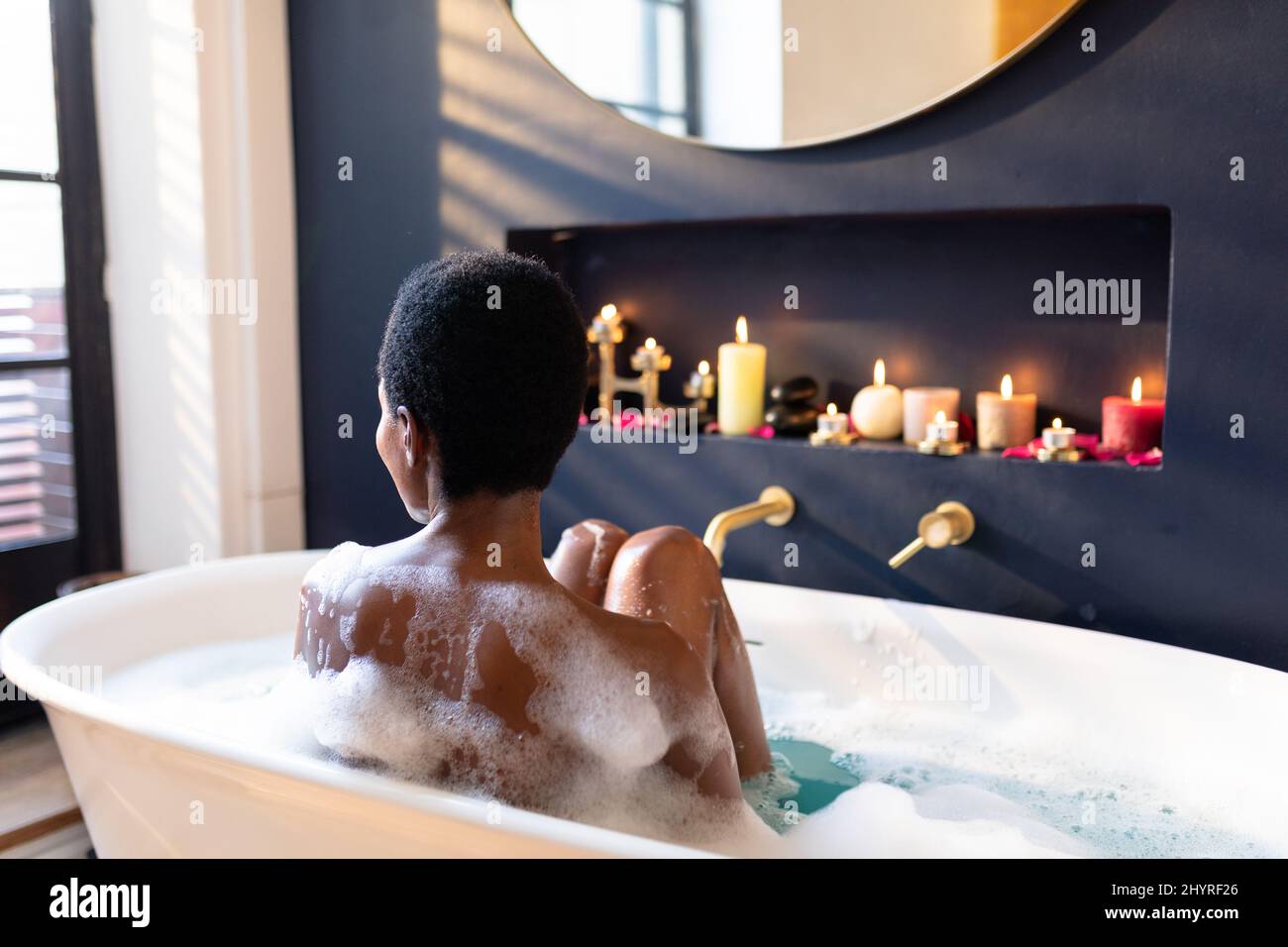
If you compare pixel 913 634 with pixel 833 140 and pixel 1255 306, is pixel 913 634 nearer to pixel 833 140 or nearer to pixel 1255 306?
pixel 1255 306

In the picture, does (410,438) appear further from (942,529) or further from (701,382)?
(701,382)

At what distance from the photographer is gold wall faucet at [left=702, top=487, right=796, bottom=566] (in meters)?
1.96

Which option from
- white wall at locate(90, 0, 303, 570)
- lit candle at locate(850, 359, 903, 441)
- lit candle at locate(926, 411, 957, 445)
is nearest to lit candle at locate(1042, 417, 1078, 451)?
lit candle at locate(926, 411, 957, 445)

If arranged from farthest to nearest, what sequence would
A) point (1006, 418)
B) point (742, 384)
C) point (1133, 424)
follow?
point (742, 384) < point (1006, 418) < point (1133, 424)

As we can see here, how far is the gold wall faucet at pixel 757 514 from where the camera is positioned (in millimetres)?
1957

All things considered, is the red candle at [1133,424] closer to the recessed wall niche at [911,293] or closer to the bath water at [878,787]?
the recessed wall niche at [911,293]

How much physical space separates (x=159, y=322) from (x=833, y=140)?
4.76ft

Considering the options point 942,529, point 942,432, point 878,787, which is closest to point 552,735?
point 878,787

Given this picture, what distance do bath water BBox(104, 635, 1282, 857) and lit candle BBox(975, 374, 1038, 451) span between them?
0.49m

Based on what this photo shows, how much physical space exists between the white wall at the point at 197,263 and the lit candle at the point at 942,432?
1418mm

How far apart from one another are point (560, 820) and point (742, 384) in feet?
4.14

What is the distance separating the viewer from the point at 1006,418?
2025 mm

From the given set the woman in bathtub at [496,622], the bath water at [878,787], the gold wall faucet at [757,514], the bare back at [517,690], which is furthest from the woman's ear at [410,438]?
the gold wall faucet at [757,514]

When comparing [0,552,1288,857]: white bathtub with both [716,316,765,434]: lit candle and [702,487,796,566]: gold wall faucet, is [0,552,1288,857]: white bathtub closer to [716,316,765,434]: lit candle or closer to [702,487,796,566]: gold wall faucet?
[702,487,796,566]: gold wall faucet
